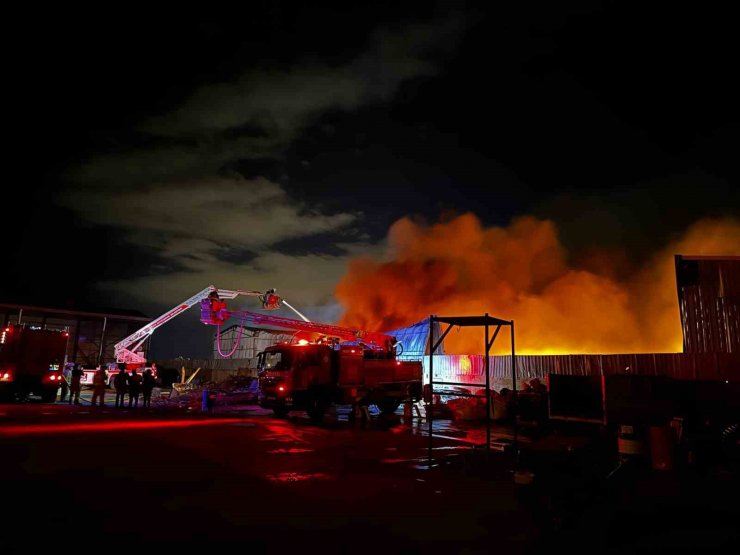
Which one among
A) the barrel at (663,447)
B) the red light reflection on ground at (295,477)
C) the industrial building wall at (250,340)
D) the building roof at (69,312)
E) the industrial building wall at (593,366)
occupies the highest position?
the building roof at (69,312)

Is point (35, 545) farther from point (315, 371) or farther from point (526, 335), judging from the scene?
point (526, 335)

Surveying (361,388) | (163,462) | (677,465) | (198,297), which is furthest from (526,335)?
(163,462)

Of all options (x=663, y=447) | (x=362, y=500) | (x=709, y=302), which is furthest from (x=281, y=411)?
(x=709, y=302)

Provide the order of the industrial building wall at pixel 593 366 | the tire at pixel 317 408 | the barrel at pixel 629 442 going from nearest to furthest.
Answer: the barrel at pixel 629 442 < the tire at pixel 317 408 < the industrial building wall at pixel 593 366

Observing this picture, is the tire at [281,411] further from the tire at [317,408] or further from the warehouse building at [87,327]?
the warehouse building at [87,327]

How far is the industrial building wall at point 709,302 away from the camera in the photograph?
1700cm

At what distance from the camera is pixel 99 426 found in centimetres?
1322

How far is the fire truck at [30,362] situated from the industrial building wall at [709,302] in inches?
1147

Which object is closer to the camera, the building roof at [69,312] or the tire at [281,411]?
the tire at [281,411]

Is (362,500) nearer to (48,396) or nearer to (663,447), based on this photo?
(663,447)

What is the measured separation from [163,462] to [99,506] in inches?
111

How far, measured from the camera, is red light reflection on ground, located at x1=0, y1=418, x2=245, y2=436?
11.8 m

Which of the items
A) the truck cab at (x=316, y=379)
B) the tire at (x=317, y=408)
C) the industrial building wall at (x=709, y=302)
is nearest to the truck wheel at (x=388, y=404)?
the truck cab at (x=316, y=379)

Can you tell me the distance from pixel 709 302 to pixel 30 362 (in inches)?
1211
